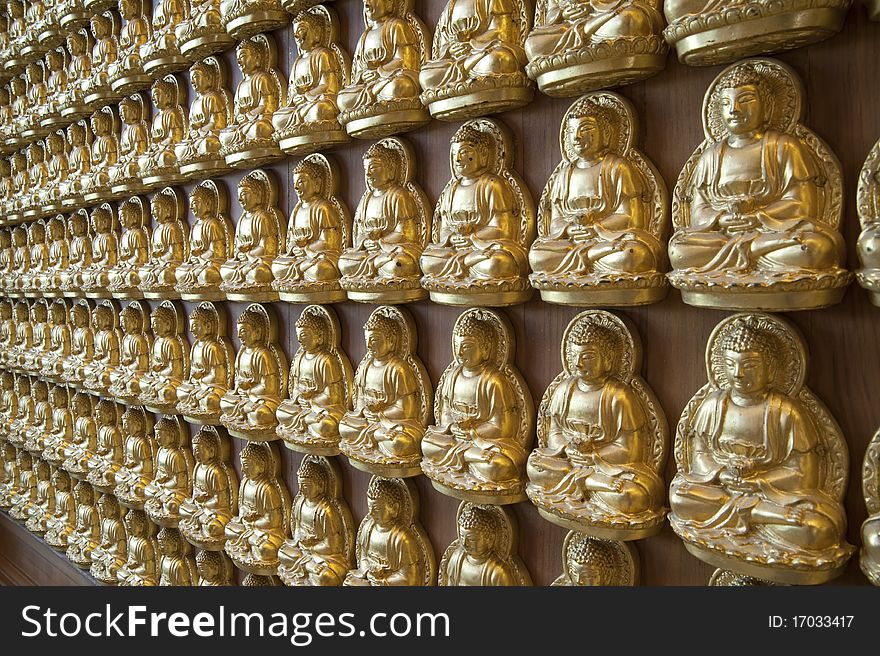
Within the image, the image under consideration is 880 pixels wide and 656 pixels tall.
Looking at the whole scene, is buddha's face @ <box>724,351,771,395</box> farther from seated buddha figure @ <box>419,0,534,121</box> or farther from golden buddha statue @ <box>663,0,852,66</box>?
seated buddha figure @ <box>419,0,534,121</box>

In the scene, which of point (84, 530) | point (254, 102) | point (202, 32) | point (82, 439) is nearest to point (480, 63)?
point (254, 102)

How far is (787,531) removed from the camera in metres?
1.03

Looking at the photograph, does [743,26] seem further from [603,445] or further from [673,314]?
[603,445]

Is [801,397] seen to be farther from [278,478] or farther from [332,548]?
[278,478]

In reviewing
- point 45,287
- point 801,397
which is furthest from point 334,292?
point 45,287

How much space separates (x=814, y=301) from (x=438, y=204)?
0.80 meters

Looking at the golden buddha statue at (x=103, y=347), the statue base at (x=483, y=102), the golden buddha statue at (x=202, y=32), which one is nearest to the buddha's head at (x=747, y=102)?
the statue base at (x=483, y=102)

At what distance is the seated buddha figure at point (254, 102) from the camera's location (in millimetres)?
1884

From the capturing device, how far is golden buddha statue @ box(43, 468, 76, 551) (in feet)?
9.95

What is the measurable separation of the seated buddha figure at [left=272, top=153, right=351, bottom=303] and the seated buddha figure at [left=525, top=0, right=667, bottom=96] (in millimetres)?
696

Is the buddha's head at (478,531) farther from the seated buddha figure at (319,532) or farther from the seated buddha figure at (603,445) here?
the seated buddha figure at (319,532)

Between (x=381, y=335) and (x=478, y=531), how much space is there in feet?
1.64

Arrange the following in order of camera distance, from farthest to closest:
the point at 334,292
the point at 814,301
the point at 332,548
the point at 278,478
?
the point at 278,478
the point at 332,548
the point at 334,292
the point at 814,301

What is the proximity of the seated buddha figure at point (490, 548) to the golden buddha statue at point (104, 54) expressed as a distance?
2034 mm
